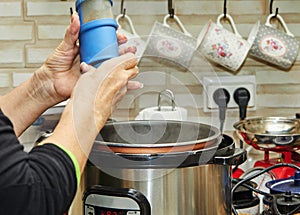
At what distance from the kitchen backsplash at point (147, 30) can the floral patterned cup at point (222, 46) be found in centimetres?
5

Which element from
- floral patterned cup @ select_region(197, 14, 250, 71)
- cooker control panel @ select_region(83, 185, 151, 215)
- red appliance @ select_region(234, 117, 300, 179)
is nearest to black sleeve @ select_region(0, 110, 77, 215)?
cooker control panel @ select_region(83, 185, 151, 215)

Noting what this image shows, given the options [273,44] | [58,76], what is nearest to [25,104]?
[58,76]

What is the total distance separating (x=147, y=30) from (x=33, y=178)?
953 mm

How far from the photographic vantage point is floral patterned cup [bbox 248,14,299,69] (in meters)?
1.52

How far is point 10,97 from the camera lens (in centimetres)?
104

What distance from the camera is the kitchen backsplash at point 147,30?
5.16ft

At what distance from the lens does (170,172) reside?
898mm

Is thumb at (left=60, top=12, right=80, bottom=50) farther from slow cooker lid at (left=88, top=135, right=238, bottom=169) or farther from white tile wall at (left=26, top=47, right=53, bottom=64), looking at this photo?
white tile wall at (left=26, top=47, right=53, bottom=64)

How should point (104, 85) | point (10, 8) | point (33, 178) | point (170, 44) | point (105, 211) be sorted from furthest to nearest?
point (10, 8) → point (170, 44) → point (105, 211) → point (104, 85) → point (33, 178)

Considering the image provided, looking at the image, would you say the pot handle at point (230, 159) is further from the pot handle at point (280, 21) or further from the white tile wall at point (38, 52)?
the white tile wall at point (38, 52)

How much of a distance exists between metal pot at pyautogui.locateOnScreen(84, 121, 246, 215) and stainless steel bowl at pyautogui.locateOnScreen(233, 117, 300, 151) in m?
0.41

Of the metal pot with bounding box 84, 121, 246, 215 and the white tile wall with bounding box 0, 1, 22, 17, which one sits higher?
the white tile wall with bounding box 0, 1, 22, 17

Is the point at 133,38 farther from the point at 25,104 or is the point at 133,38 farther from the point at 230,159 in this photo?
the point at 230,159

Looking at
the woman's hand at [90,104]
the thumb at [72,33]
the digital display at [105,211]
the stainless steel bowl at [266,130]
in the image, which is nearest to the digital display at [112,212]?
the digital display at [105,211]
